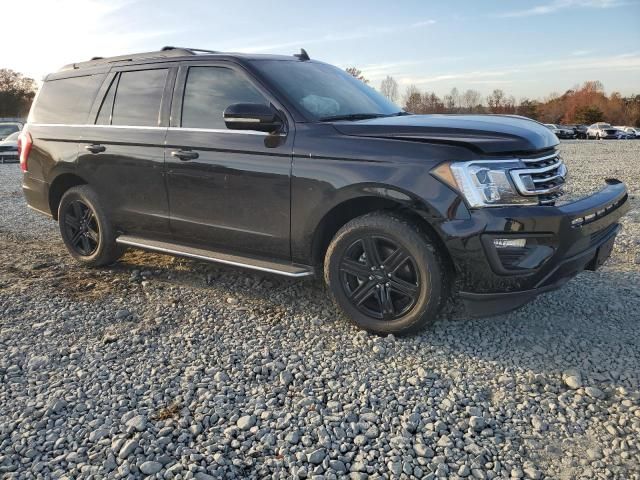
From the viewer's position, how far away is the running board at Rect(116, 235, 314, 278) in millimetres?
3773

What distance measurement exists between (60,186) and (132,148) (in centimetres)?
133

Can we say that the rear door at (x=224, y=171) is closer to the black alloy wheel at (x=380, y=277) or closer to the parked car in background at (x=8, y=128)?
the black alloy wheel at (x=380, y=277)

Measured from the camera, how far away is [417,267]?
332 cm

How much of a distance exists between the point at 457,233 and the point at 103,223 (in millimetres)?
3308

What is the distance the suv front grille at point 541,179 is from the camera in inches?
122

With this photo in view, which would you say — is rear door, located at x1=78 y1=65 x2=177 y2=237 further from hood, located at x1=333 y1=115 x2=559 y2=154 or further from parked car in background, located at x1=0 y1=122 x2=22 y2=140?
parked car in background, located at x1=0 y1=122 x2=22 y2=140

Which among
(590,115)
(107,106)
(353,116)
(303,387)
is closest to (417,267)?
(303,387)

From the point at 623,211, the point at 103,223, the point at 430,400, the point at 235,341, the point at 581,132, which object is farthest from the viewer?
the point at 581,132

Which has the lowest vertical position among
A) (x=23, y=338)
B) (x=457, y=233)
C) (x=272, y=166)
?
(x=23, y=338)

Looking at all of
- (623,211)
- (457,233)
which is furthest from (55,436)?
(623,211)

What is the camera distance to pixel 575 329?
11.8 ft

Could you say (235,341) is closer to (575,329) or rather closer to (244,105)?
(244,105)

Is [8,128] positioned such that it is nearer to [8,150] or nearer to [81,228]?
[8,150]

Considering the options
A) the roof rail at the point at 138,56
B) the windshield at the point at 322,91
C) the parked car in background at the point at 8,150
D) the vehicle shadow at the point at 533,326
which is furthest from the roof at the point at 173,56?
the parked car in background at the point at 8,150
